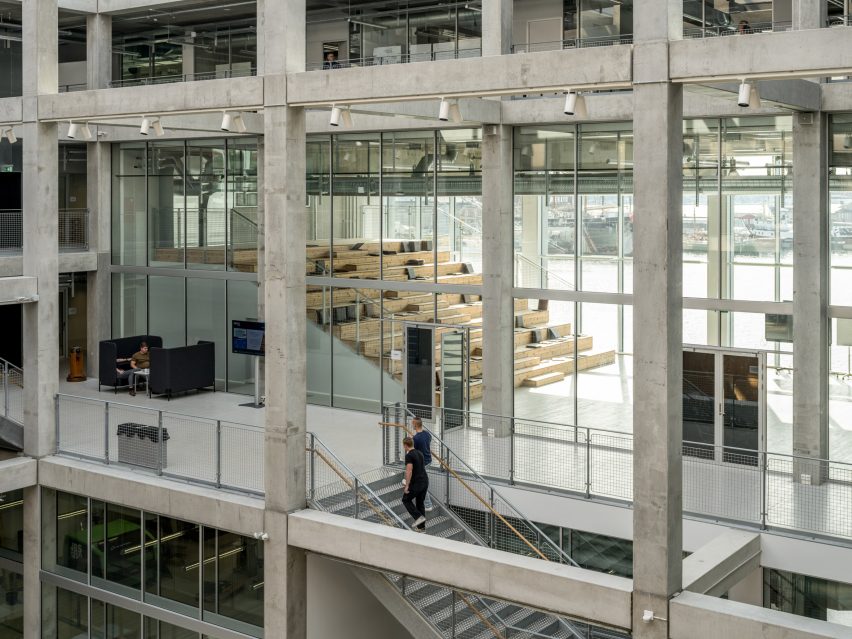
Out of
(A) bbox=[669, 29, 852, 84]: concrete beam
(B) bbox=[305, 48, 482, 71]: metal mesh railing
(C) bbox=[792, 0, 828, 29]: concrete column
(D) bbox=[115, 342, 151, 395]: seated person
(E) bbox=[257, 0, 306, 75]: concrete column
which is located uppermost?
(B) bbox=[305, 48, 482, 71]: metal mesh railing

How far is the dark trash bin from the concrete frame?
1.28 ft

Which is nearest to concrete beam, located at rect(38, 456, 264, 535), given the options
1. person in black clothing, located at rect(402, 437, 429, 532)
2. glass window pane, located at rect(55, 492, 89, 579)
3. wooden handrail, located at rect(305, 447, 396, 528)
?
glass window pane, located at rect(55, 492, 89, 579)

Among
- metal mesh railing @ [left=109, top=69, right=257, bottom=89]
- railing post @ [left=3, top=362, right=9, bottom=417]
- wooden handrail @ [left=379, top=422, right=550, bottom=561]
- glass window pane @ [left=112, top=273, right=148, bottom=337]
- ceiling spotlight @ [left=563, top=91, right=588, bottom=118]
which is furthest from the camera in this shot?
glass window pane @ [left=112, top=273, right=148, bottom=337]

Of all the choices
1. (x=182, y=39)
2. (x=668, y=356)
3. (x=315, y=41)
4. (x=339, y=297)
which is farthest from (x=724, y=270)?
(x=182, y=39)

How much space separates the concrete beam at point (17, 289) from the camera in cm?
1752

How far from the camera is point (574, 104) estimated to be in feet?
40.8

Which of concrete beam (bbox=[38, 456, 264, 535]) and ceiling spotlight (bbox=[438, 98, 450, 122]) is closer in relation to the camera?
ceiling spotlight (bbox=[438, 98, 450, 122])

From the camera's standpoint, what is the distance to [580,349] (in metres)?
18.5

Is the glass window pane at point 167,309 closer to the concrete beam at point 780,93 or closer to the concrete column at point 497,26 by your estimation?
the concrete column at point 497,26

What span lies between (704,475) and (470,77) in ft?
20.9

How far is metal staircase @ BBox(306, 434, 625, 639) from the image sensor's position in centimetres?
1453

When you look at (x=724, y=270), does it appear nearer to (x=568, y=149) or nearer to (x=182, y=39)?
(x=568, y=149)

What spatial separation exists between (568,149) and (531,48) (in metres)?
2.08

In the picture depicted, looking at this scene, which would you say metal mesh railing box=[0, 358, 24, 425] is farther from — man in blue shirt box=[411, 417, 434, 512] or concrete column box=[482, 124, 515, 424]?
concrete column box=[482, 124, 515, 424]
